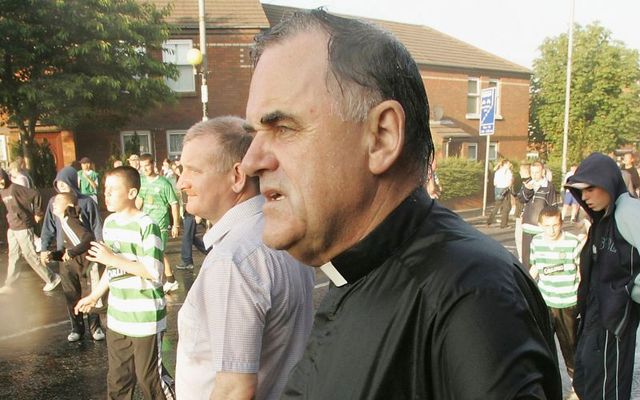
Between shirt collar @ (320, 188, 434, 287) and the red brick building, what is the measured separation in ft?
53.4

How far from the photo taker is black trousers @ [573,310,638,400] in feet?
11.0

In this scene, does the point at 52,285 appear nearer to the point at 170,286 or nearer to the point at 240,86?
the point at 170,286

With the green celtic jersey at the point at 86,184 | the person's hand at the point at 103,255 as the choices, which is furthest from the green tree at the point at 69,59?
the person's hand at the point at 103,255

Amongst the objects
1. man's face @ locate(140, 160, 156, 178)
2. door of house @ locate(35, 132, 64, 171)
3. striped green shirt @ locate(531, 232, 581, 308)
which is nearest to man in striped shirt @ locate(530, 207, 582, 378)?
striped green shirt @ locate(531, 232, 581, 308)

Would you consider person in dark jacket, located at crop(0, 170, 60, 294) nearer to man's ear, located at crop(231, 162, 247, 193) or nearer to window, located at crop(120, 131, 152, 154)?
man's ear, located at crop(231, 162, 247, 193)

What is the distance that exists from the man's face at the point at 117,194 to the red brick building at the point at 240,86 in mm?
13297

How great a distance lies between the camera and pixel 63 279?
19.5ft

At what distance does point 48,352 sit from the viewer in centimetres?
546

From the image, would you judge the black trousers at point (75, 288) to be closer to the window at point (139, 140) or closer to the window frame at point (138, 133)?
the window at point (139, 140)

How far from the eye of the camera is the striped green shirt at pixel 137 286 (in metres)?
3.55

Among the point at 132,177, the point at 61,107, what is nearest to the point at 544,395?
the point at 132,177

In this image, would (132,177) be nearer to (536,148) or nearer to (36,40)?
A: (36,40)

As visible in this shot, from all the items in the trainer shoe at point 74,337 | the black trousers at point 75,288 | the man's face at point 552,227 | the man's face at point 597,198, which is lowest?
the trainer shoe at point 74,337

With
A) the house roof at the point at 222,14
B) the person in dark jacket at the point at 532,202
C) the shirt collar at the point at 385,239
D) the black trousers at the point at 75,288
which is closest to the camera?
the shirt collar at the point at 385,239
